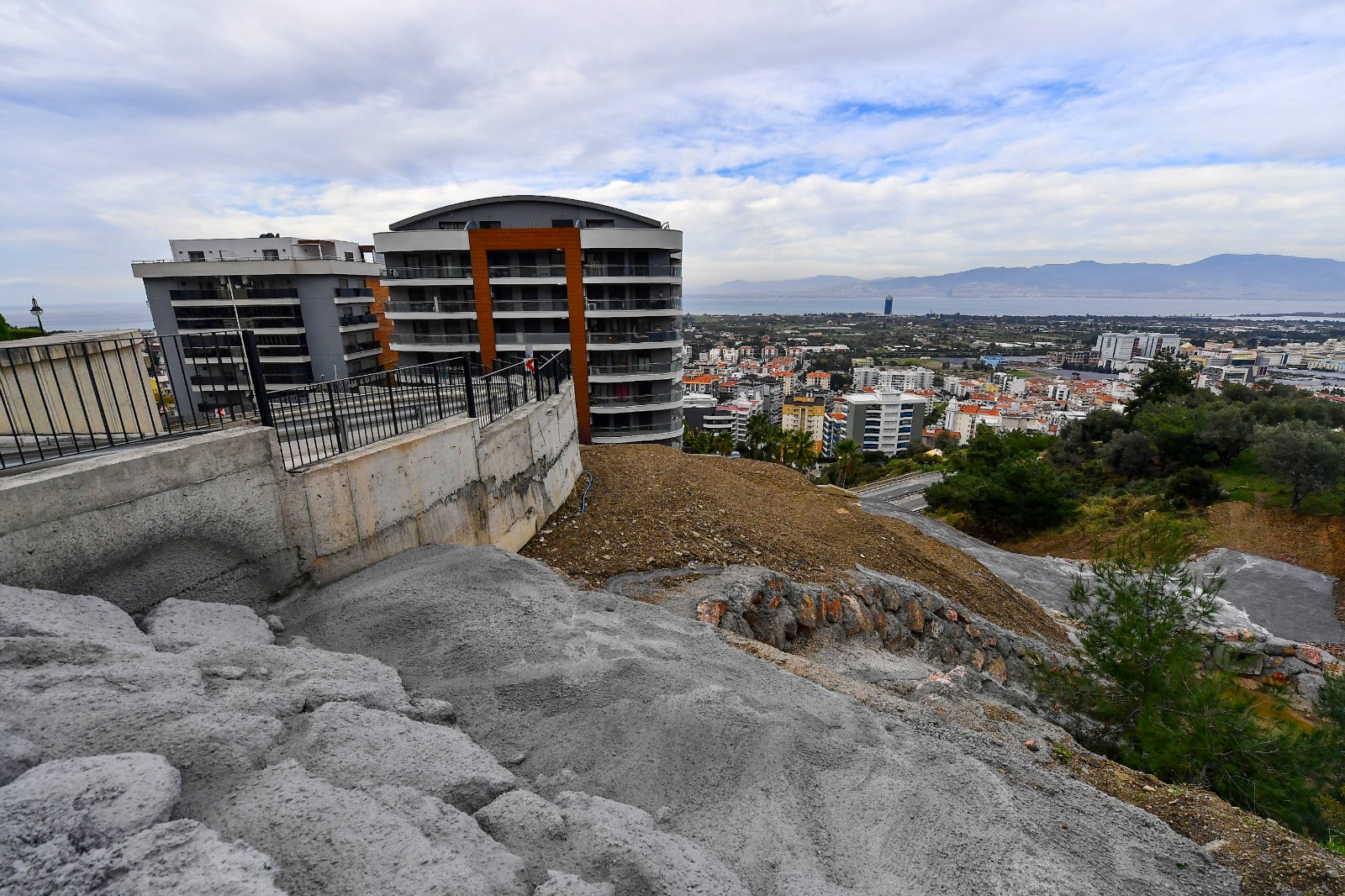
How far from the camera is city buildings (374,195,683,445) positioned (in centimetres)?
2914

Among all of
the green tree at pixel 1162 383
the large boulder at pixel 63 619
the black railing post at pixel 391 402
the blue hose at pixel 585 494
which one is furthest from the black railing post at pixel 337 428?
the green tree at pixel 1162 383

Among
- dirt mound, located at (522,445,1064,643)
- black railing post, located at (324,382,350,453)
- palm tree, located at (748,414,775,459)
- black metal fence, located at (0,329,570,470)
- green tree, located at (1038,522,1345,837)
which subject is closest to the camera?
black metal fence, located at (0,329,570,470)

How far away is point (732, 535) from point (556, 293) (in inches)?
897

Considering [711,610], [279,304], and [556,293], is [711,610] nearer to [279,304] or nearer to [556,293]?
[556,293]

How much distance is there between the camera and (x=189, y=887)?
2.21 m

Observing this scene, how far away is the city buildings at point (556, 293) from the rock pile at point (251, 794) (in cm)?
2688

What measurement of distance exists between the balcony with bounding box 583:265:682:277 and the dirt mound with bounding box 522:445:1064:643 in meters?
16.0

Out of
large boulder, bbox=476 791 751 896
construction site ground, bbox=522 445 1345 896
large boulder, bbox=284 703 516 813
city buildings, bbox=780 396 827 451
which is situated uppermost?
large boulder, bbox=284 703 516 813

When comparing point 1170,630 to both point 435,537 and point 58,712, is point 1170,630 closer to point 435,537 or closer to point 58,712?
point 435,537

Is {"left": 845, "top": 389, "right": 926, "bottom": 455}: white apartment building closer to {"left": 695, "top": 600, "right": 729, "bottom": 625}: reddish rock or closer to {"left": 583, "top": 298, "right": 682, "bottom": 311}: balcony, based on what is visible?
{"left": 583, "top": 298, "right": 682, "bottom": 311}: balcony

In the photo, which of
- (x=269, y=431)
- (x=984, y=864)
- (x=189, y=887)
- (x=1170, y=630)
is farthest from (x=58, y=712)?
(x=1170, y=630)

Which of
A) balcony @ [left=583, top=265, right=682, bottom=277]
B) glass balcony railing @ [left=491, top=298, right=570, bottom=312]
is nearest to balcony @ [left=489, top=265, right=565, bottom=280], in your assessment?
glass balcony railing @ [left=491, top=298, right=570, bottom=312]

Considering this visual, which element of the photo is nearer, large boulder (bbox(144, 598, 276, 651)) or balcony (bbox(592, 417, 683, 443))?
large boulder (bbox(144, 598, 276, 651))

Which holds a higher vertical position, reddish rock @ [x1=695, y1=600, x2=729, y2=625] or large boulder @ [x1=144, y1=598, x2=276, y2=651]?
large boulder @ [x1=144, y1=598, x2=276, y2=651]
